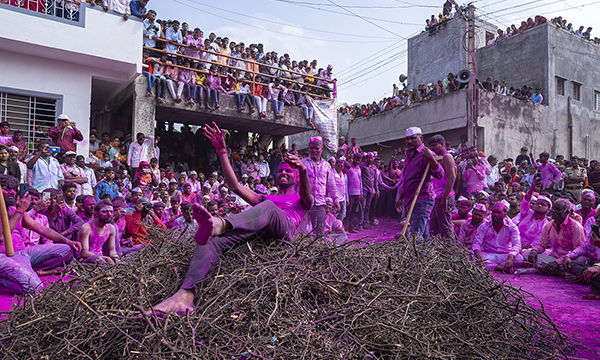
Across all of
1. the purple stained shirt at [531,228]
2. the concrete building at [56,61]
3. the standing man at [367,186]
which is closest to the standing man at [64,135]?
the concrete building at [56,61]

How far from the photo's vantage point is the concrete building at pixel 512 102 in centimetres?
1739

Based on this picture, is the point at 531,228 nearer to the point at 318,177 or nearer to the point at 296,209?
the point at 318,177

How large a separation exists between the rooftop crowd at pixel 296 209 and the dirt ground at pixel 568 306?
0.69ft

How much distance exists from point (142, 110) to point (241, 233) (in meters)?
9.78

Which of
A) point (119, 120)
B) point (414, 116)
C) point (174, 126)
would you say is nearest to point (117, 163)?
point (119, 120)

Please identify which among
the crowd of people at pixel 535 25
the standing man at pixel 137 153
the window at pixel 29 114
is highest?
the crowd of people at pixel 535 25

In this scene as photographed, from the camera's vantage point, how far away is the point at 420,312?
2.82 meters

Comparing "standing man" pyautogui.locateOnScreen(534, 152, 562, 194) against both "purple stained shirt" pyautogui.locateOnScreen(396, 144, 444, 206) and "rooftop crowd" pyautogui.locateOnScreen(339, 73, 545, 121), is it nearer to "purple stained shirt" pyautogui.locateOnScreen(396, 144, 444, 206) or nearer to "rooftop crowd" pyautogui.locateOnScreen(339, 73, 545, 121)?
"rooftop crowd" pyautogui.locateOnScreen(339, 73, 545, 121)

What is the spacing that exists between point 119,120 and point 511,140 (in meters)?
15.8

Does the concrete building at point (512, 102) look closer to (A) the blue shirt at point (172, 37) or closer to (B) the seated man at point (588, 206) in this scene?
(B) the seated man at point (588, 206)

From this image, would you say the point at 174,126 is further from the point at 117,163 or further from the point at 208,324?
the point at 208,324

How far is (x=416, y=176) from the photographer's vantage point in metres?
5.48

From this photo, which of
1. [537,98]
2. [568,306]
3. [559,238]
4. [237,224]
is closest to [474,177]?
[559,238]

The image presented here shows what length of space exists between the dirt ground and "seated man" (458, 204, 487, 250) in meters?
1.07
